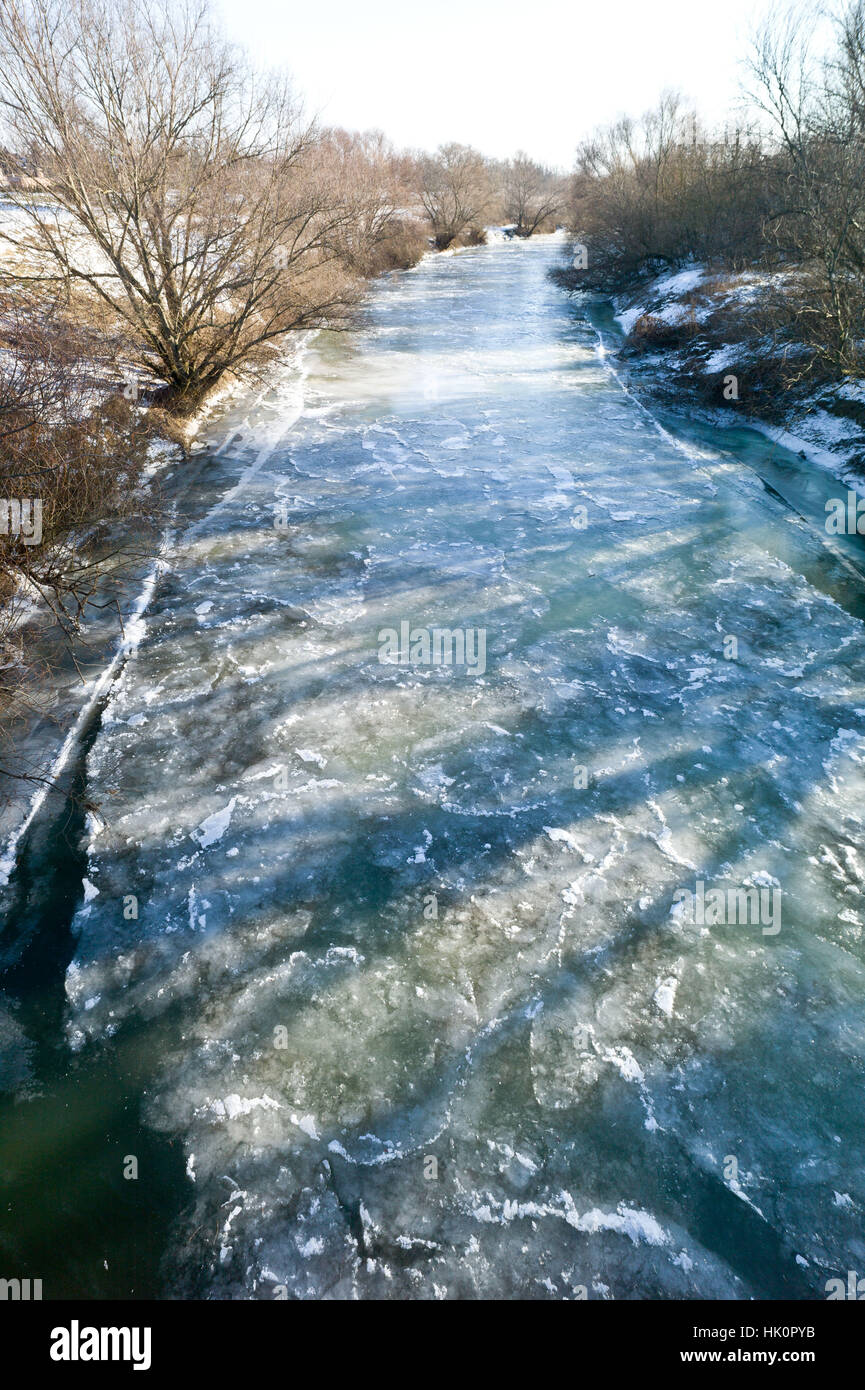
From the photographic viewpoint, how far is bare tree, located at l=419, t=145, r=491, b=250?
1521 inches

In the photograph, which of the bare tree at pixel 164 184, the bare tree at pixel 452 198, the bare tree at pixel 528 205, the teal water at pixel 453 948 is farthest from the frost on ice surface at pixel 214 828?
the bare tree at pixel 528 205

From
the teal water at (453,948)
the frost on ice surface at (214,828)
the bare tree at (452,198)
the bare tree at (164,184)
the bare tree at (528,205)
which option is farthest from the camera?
the bare tree at (528,205)

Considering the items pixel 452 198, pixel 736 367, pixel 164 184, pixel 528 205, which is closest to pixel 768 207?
pixel 736 367

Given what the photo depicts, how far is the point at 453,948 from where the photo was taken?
396 centimetres

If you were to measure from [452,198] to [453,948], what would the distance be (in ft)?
151

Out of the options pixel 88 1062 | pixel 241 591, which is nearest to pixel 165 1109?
pixel 88 1062

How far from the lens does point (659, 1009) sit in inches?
145

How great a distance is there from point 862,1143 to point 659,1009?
39.9 inches

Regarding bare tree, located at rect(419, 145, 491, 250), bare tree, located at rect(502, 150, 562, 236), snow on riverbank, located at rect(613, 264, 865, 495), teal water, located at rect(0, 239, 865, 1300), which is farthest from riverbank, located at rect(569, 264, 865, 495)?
bare tree, located at rect(502, 150, 562, 236)

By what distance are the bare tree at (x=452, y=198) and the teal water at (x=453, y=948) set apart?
39.5m

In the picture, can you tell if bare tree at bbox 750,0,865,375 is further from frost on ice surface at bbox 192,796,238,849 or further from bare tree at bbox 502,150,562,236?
bare tree at bbox 502,150,562,236

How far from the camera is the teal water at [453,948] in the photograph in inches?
115

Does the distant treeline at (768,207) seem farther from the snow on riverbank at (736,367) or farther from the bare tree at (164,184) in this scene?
the bare tree at (164,184)

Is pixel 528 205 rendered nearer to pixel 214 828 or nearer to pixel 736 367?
pixel 736 367
